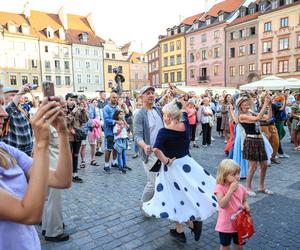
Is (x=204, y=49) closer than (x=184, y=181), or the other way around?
(x=184, y=181)

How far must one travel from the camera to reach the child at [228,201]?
3.03 meters

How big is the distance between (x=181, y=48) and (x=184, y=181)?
178 feet

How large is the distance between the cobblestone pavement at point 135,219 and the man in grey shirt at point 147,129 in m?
0.59

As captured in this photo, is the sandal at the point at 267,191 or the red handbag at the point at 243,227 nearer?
the red handbag at the point at 243,227

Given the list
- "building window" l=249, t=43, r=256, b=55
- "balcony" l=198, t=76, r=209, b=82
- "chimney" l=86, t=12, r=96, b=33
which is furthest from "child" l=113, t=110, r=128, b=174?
"chimney" l=86, t=12, r=96, b=33

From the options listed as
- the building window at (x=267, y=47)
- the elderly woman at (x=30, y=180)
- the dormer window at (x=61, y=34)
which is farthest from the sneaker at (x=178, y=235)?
the dormer window at (x=61, y=34)

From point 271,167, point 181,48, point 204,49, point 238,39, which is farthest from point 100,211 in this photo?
point 181,48

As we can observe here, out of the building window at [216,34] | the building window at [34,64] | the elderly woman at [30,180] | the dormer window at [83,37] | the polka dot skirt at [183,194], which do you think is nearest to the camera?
the elderly woman at [30,180]

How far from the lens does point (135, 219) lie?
4.55 meters

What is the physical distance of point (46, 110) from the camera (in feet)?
4.36

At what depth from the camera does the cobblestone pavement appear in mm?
3771

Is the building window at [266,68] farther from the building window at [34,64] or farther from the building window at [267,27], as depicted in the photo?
the building window at [34,64]

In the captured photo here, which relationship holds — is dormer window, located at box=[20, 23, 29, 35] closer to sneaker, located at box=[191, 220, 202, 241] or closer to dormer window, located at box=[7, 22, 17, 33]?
dormer window, located at box=[7, 22, 17, 33]

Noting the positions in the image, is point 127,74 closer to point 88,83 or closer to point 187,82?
point 88,83
